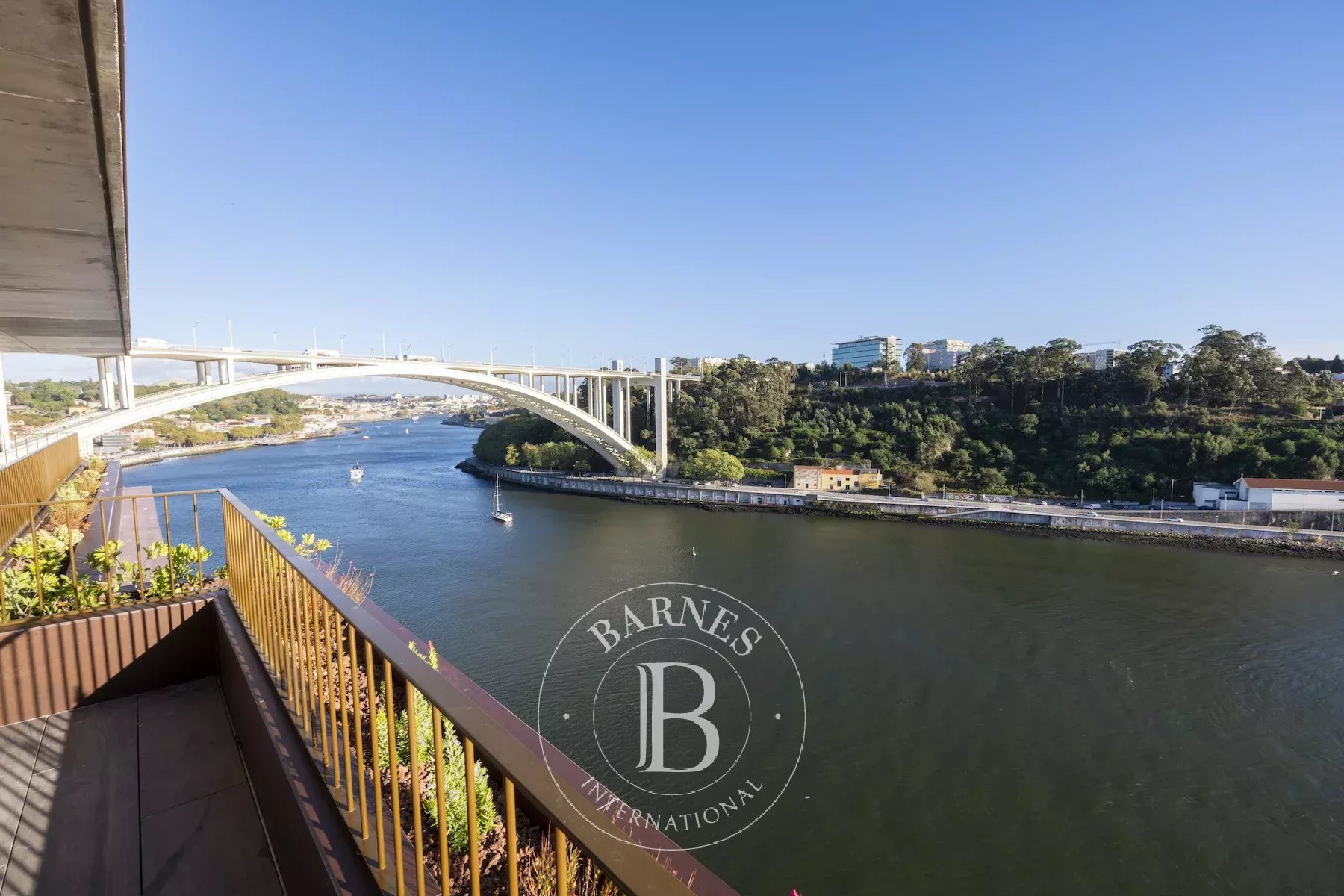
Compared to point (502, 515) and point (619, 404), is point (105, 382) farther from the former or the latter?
point (619, 404)

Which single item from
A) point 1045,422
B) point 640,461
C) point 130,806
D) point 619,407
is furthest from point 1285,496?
point 130,806

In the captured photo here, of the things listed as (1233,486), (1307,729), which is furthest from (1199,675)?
(1233,486)

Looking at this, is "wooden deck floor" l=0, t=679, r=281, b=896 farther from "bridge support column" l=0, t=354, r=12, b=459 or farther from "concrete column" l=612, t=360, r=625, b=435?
"concrete column" l=612, t=360, r=625, b=435

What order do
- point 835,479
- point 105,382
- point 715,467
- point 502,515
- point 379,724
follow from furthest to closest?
point 715,467
point 835,479
point 502,515
point 105,382
point 379,724

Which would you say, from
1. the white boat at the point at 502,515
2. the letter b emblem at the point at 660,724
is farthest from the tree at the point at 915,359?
the letter b emblem at the point at 660,724

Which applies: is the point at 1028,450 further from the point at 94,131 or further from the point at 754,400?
the point at 94,131

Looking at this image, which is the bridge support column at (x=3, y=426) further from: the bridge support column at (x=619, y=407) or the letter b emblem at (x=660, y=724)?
the bridge support column at (x=619, y=407)
